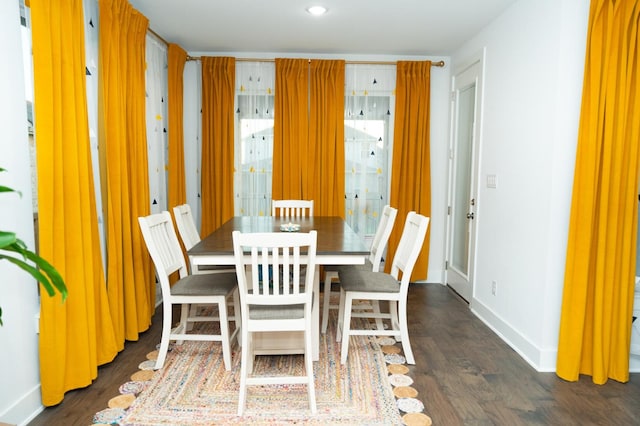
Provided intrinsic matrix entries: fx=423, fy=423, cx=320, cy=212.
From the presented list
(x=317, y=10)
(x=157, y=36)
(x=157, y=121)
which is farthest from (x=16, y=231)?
(x=317, y=10)

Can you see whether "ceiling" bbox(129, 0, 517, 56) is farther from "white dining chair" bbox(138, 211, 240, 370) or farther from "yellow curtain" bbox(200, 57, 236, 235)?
"white dining chair" bbox(138, 211, 240, 370)

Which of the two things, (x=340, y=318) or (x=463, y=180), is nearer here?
(x=340, y=318)

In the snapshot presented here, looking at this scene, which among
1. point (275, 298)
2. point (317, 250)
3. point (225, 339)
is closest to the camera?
point (275, 298)

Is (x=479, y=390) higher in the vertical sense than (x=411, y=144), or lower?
lower

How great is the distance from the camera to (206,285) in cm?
277

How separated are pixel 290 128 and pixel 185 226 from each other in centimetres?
173

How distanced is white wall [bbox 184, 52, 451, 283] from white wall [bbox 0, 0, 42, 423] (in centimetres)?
251

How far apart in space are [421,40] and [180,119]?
8.11ft

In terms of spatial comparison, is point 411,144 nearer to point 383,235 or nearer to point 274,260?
point 383,235

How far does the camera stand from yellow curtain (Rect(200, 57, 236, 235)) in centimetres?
445

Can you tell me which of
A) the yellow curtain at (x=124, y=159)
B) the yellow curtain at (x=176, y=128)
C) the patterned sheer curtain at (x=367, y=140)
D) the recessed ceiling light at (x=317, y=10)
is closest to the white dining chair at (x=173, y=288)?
the yellow curtain at (x=124, y=159)

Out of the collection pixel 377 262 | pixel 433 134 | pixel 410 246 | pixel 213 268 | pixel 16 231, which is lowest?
pixel 213 268

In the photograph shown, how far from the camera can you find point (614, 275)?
2.47 metres

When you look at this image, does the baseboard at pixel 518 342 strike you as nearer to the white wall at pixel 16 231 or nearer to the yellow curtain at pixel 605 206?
the yellow curtain at pixel 605 206
